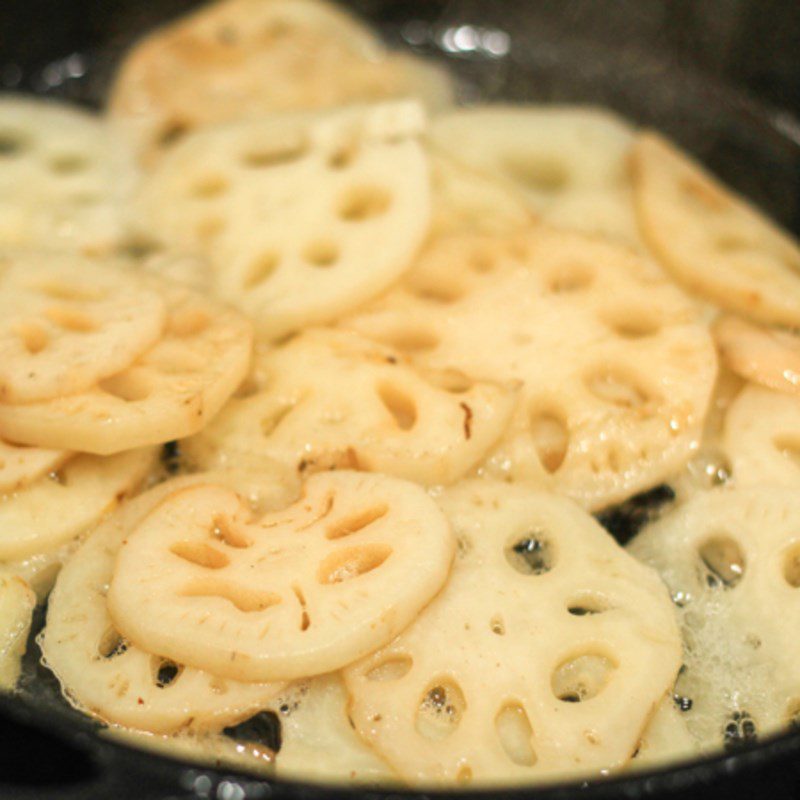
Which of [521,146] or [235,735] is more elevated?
[521,146]

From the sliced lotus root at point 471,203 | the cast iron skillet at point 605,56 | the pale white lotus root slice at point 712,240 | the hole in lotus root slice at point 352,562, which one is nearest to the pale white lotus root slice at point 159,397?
the hole in lotus root slice at point 352,562

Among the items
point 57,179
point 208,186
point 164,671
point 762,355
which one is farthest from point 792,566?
point 57,179

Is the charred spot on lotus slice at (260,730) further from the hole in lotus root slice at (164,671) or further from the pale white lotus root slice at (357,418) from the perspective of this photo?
the pale white lotus root slice at (357,418)

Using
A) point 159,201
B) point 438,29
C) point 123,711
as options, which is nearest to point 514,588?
point 123,711

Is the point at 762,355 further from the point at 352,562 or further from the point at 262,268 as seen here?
the point at 262,268

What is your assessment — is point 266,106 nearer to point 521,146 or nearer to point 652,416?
point 521,146

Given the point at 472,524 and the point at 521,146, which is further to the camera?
the point at 521,146
